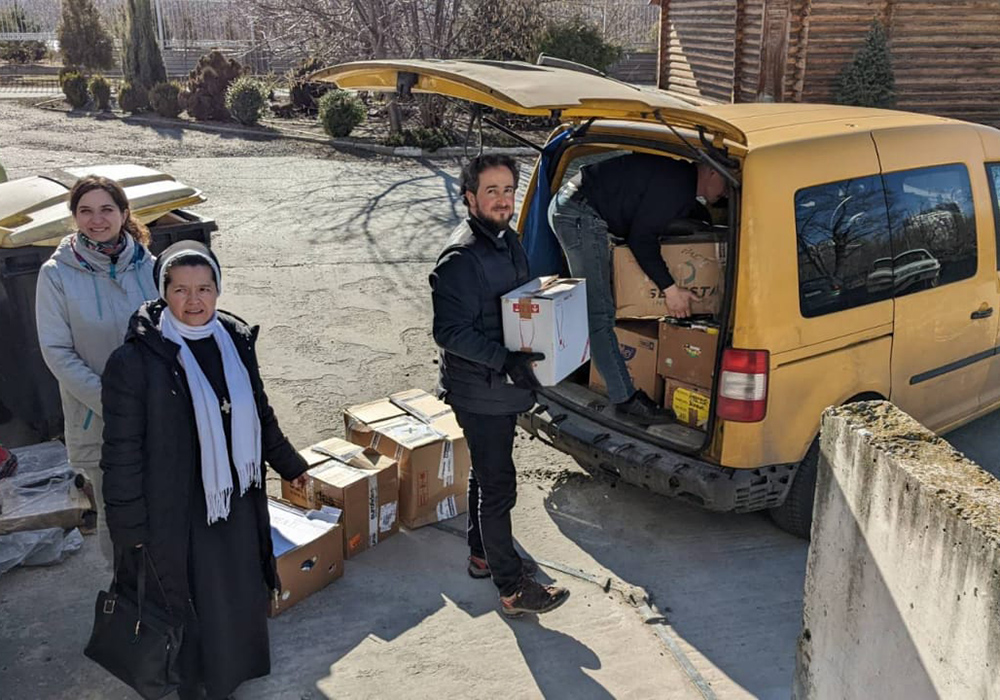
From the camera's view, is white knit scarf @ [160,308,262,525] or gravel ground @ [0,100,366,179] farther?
gravel ground @ [0,100,366,179]

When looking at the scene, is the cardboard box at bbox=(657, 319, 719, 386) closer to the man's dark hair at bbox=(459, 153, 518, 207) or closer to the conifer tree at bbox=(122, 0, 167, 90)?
the man's dark hair at bbox=(459, 153, 518, 207)

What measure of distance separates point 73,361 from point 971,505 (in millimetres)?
3277

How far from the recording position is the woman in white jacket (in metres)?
3.66

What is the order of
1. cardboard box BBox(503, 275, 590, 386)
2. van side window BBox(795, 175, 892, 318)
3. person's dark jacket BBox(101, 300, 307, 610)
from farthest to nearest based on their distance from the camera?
van side window BBox(795, 175, 892, 318)
cardboard box BBox(503, 275, 590, 386)
person's dark jacket BBox(101, 300, 307, 610)

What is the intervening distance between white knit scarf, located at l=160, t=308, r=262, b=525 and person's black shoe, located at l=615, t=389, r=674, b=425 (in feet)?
6.55

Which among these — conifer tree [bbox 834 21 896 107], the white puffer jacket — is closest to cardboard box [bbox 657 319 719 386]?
the white puffer jacket

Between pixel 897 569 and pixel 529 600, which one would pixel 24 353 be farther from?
pixel 897 569

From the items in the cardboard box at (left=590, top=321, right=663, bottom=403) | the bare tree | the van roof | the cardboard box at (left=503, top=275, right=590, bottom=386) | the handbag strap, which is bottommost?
the handbag strap

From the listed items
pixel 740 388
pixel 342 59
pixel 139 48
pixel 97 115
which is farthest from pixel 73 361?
pixel 139 48

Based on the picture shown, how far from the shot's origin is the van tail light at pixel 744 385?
13.0 feet

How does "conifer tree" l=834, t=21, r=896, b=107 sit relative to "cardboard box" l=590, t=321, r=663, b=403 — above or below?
above

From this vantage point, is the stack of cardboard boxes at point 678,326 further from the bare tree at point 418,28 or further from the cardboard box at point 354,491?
the bare tree at point 418,28

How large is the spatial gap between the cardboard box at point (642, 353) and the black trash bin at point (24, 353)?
10.6 ft

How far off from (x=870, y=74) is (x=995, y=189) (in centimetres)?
1027
